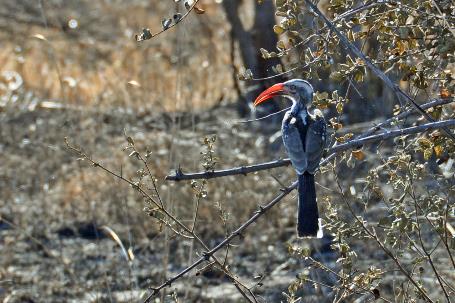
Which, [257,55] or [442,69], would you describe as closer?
[442,69]

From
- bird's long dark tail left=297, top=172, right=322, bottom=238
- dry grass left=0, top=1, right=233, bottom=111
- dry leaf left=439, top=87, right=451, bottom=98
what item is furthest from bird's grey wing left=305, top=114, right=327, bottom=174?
dry grass left=0, top=1, right=233, bottom=111

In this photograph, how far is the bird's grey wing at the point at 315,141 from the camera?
395 centimetres

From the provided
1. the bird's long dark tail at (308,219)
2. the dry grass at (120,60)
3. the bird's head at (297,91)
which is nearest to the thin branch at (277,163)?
the bird's long dark tail at (308,219)

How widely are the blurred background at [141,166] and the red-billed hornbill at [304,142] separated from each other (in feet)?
0.59

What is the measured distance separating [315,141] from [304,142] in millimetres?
43

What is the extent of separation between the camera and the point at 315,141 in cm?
402

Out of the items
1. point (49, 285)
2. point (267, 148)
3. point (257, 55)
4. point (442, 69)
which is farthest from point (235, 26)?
point (442, 69)

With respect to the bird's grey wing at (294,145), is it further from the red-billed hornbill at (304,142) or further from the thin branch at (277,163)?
the thin branch at (277,163)

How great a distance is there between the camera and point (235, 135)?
765 centimetres

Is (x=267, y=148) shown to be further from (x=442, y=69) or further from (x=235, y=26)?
(x=442, y=69)

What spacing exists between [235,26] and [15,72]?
2510mm

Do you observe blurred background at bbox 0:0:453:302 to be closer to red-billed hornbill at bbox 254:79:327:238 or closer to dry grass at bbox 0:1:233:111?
dry grass at bbox 0:1:233:111

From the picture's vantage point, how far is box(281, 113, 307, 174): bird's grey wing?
3918 mm

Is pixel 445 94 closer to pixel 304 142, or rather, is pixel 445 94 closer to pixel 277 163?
pixel 304 142
